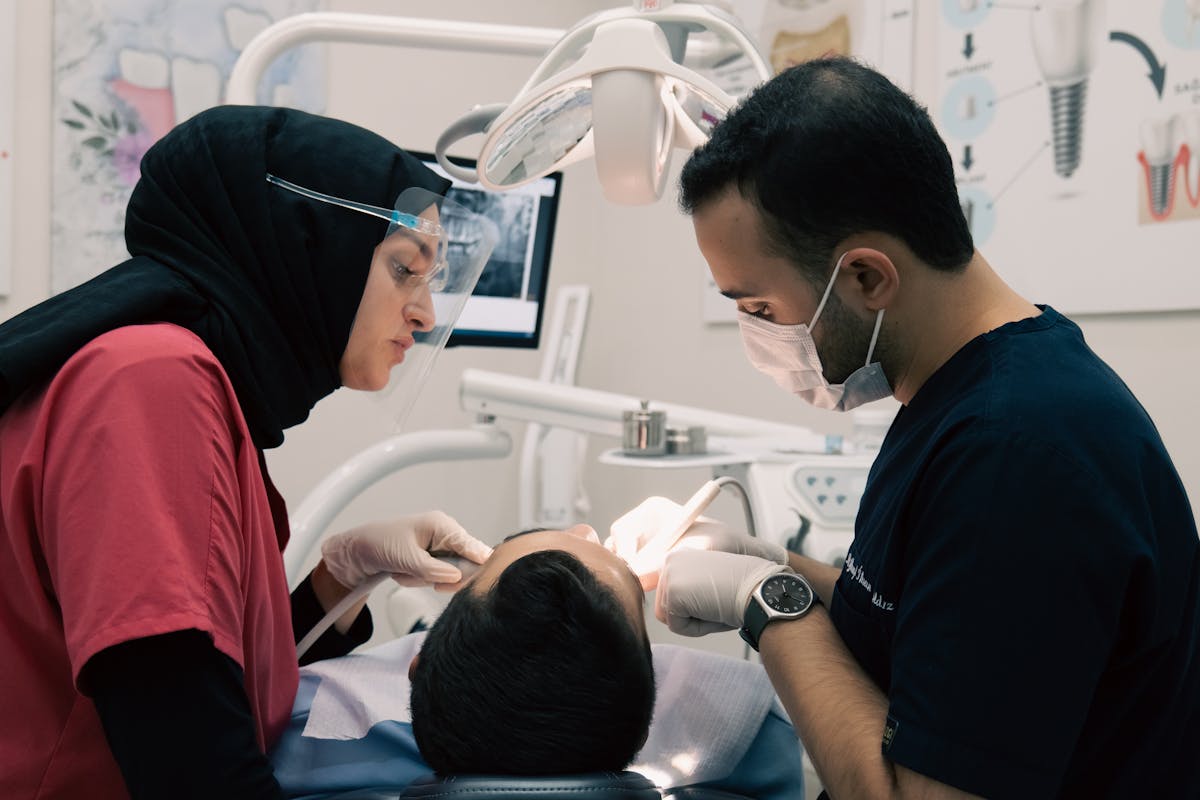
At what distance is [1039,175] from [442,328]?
5.42ft

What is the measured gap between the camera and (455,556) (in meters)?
1.60

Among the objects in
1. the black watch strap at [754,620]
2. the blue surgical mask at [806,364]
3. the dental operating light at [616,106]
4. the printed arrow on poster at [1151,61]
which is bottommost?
the black watch strap at [754,620]

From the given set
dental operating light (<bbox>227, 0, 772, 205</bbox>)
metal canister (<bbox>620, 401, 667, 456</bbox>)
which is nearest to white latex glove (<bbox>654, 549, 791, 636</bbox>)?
dental operating light (<bbox>227, 0, 772, 205</bbox>)

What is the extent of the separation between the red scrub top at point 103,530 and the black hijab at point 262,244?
104 mm

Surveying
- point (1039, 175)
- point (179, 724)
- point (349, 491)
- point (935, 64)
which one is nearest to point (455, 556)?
point (349, 491)

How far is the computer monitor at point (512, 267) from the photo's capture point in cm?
220

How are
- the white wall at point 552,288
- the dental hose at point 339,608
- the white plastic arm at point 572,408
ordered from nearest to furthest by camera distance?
the dental hose at point 339,608 < the white plastic arm at point 572,408 < the white wall at point 552,288

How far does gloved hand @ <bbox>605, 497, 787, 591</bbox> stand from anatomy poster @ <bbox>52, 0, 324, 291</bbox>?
6.97 ft

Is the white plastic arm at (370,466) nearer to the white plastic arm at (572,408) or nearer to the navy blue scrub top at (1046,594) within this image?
the white plastic arm at (572,408)

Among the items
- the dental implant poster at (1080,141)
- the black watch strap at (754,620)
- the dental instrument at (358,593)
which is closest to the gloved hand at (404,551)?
the dental instrument at (358,593)

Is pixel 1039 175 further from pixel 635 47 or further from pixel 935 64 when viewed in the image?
pixel 635 47

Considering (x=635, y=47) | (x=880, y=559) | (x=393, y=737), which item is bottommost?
(x=393, y=737)

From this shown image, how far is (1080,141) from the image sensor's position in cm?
234

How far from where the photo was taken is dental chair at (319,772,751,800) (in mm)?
897
